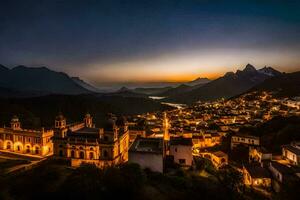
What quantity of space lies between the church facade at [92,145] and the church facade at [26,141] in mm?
5669

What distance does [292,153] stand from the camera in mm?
38875

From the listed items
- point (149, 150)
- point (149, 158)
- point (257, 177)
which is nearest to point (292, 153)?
point (257, 177)

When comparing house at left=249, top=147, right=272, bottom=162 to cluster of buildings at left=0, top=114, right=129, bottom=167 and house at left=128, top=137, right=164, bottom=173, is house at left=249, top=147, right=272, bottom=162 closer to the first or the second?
house at left=128, top=137, right=164, bottom=173

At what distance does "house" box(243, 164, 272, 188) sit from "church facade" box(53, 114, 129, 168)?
1814 centimetres

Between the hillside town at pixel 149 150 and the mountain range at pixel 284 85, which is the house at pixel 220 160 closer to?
the hillside town at pixel 149 150

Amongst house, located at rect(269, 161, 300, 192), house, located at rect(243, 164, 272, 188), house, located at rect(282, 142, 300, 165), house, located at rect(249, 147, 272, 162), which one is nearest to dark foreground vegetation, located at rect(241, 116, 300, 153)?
house, located at rect(282, 142, 300, 165)

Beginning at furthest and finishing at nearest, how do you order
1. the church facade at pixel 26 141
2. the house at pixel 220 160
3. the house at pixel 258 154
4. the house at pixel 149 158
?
the church facade at pixel 26 141 → the house at pixel 220 160 → the house at pixel 258 154 → the house at pixel 149 158

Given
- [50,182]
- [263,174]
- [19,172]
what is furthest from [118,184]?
[263,174]

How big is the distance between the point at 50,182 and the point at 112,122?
12980 mm

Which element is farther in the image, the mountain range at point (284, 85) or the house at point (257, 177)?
the mountain range at point (284, 85)

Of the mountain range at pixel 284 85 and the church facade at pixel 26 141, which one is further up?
the mountain range at pixel 284 85

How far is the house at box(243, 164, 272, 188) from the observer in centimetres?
3481

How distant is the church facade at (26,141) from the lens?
45438mm

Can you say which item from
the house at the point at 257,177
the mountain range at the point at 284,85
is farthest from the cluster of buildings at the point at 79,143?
the mountain range at the point at 284,85
